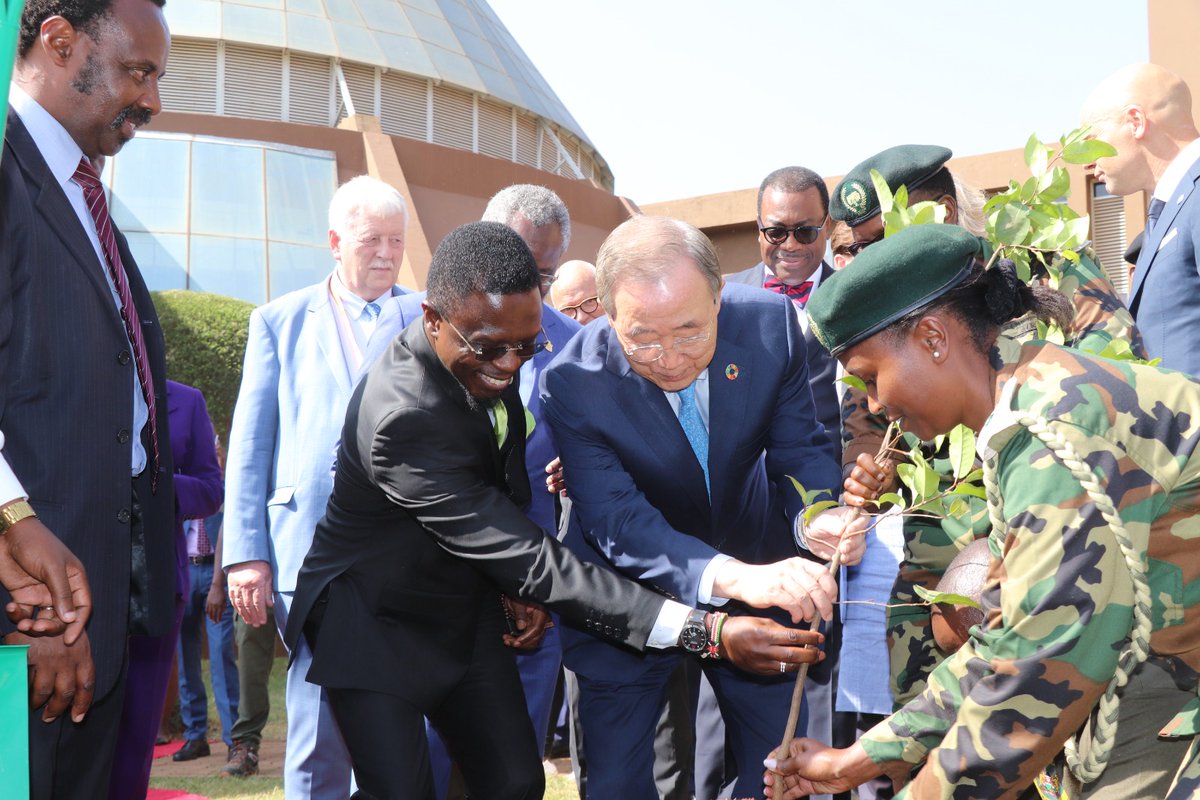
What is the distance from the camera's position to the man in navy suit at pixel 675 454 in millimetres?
3455

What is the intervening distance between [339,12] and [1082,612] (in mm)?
31869

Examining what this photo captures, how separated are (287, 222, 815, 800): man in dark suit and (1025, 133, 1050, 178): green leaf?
54.5 inches

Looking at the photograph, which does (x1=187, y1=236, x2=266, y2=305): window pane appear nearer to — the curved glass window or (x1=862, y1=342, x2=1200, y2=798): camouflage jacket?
the curved glass window

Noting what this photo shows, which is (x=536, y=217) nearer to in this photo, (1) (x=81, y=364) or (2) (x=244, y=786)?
(1) (x=81, y=364)

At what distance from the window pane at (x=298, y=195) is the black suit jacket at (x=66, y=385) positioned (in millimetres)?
17399

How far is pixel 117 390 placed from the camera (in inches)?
125

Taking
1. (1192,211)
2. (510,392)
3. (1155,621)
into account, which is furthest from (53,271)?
(1192,211)

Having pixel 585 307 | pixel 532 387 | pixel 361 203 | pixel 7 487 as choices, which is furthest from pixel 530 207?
pixel 7 487

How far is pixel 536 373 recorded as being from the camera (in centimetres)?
480

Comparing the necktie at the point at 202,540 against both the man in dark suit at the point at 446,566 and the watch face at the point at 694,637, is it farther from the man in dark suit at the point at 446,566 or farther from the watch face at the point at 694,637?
the watch face at the point at 694,637

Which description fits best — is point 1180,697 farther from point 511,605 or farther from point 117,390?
point 117,390

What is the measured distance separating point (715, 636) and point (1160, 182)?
2.75 metres

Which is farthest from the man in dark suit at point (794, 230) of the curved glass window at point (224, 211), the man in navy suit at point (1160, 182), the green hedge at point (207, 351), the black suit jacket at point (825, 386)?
the curved glass window at point (224, 211)

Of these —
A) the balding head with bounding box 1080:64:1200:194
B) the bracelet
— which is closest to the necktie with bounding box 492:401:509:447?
the bracelet
